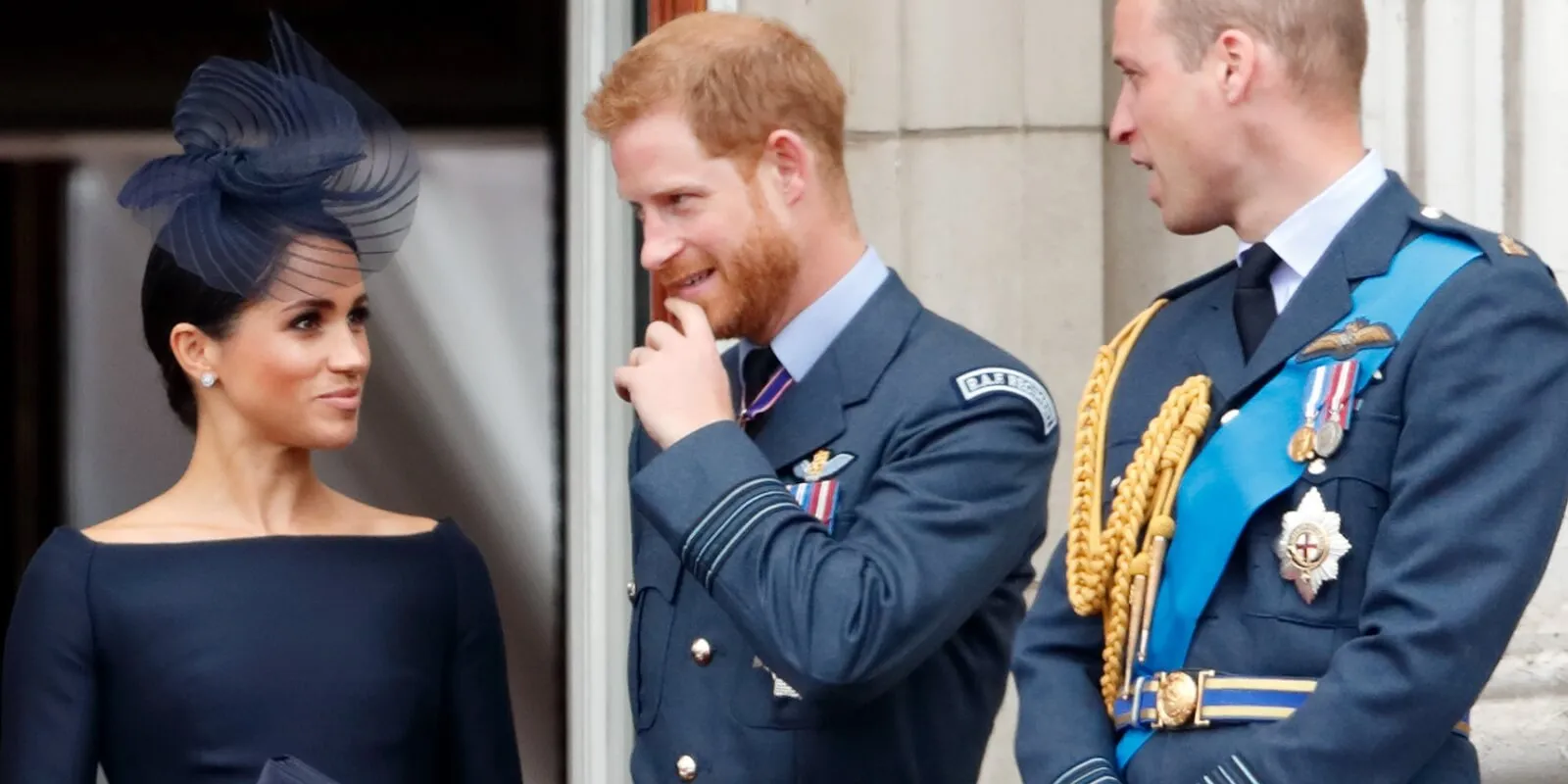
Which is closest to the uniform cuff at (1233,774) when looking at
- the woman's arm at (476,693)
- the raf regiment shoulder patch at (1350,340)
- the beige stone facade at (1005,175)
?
the raf regiment shoulder patch at (1350,340)

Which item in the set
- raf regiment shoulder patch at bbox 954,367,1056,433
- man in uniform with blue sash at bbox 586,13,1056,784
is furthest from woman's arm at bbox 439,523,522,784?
raf regiment shoulder patch at bbox 954,367,1056,433

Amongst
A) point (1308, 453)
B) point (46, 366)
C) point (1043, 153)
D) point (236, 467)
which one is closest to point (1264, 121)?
point (1308, 453)

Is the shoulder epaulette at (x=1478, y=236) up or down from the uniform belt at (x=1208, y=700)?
up

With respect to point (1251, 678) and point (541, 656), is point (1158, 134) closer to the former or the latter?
point (1251, 678)

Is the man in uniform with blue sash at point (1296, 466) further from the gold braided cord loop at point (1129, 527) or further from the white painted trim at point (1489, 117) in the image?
the white painted trim at point (1489, 117)

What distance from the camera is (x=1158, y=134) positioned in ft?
7.50

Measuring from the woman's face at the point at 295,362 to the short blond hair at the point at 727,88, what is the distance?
0.53m

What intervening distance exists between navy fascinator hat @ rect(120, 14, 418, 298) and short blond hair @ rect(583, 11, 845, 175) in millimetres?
546

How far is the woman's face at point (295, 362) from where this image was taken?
2922mm

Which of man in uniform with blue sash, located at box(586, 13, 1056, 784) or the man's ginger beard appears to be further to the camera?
the man's ginger beard

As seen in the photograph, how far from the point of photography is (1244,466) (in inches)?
86.2

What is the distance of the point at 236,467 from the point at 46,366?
6.44 feet

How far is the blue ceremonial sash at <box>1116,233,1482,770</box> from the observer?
2.16 meters

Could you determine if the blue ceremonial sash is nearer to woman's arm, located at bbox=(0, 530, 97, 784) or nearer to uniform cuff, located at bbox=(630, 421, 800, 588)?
uniform cuff, located at bbox=(630, 421, 800, 588)
